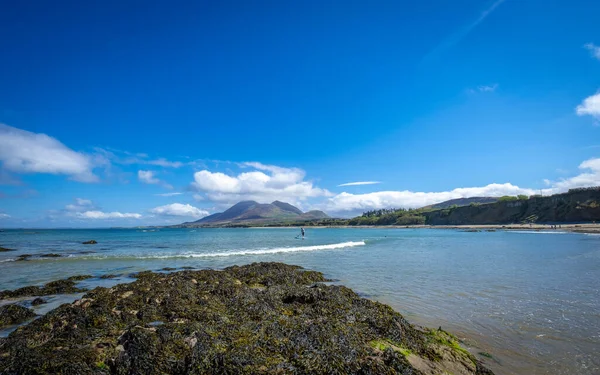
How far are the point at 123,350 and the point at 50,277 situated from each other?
16953mm

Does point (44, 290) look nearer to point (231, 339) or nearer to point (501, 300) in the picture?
point (231, 339)

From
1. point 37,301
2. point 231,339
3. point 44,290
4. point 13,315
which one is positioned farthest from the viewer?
point 44,290

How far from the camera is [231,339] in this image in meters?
6.32

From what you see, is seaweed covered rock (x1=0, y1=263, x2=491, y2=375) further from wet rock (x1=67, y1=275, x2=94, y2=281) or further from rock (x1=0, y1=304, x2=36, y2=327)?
wet rock (x1=67, y1=275, x2=94, y2=281)

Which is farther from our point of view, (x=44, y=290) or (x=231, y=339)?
(x=44, y=290)

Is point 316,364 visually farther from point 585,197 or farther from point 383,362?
point 585,197

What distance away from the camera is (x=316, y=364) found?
5.28 meters

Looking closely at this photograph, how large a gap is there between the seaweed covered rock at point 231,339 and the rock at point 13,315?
1.66 metres

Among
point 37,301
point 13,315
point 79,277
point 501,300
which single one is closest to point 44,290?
point 37,301

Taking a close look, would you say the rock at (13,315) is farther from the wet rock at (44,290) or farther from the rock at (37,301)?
the wet rock at (44,290)

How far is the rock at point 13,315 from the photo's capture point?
9203 mm

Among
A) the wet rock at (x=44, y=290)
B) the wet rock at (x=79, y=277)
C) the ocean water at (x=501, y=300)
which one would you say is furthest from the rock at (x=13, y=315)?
the wet rock at (x=79, y=277)

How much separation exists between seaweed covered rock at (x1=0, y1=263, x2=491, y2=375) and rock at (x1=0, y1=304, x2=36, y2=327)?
1664mm

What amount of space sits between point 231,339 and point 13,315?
8575 millimetres
